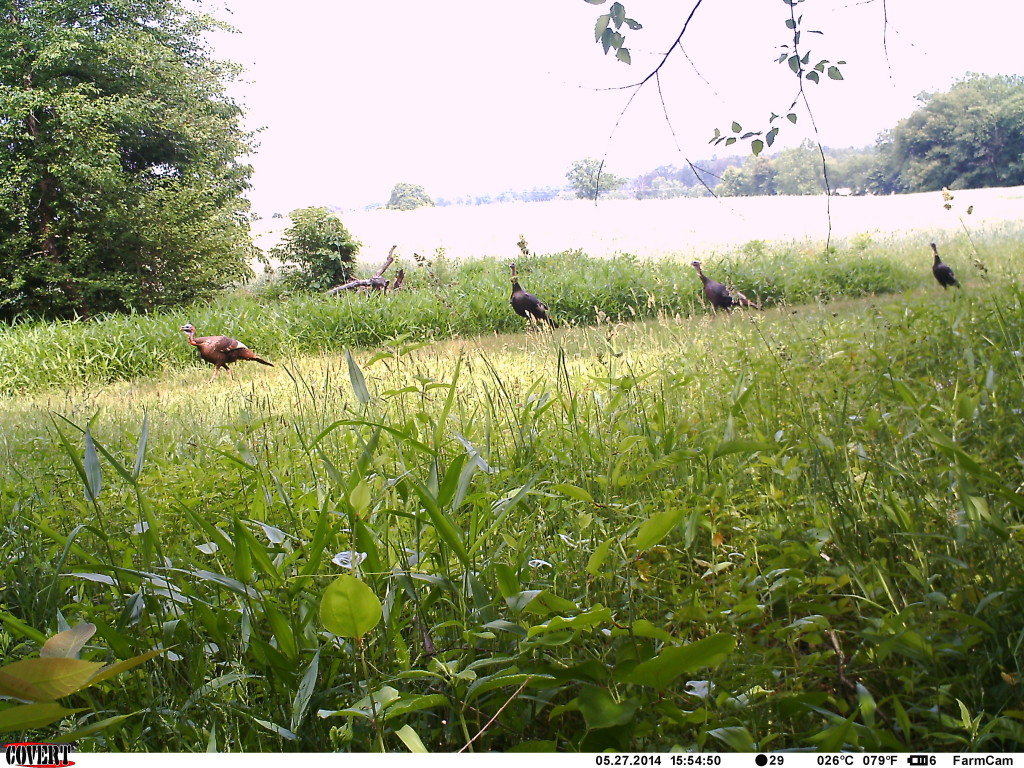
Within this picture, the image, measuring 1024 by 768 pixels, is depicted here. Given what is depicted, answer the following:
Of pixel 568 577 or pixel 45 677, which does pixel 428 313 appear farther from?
pixel 45 677

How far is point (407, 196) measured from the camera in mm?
10461

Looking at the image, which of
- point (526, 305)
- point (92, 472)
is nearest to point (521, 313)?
point (526, 305)

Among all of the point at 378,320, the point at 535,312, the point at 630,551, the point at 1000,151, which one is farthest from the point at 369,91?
the point at 630,551

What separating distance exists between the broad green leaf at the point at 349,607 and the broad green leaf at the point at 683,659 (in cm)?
27

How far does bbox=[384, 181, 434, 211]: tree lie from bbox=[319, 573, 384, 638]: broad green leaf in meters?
10.0

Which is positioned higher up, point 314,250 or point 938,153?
point 938,153

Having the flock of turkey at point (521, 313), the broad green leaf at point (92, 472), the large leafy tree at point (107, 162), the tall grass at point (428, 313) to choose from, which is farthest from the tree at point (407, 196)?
the broad green leaf at point (92, 472)

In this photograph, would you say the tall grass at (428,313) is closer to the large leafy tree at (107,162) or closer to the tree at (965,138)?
the tree at (965,138)

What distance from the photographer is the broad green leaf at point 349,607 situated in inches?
26.1

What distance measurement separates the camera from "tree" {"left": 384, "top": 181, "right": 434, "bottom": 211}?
10273 mm

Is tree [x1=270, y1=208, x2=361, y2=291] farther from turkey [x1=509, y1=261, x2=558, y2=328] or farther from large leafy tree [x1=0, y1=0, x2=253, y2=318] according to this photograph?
turkey [x1=509, y1=261, x2=558, y2=328]

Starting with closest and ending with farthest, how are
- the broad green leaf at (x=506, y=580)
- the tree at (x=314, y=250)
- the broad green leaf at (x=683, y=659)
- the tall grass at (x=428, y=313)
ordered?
the broad green leaf at (x=683, y=659)
the broad green leaf at (x=506, y=580)
the tall grass at (x=428, y=313)
the tree at (x=314, y=250)

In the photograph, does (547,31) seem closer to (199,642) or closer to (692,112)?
(692,112)

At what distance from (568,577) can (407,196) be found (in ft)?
32.5
